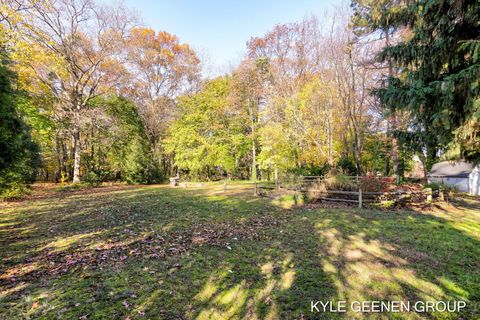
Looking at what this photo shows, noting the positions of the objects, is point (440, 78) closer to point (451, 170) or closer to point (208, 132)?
point (451, 170)

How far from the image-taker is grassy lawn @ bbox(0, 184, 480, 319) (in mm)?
3037

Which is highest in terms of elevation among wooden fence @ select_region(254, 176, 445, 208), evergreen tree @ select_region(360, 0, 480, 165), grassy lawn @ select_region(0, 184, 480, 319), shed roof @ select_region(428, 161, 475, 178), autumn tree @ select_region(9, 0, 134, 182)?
autumn tree @ select_region(9, 0, 134, 182)

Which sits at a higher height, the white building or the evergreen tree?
the evergreen tree

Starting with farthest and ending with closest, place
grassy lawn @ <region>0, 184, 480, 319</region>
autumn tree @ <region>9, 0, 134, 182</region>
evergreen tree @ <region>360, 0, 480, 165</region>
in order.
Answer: autumn tree @ <region>9, 0, 134, 182</region> < evergreen tree @ <region>360, 0, 480, 165</region> < grassy lawn @ <region>0, 184, 480, 319</region>

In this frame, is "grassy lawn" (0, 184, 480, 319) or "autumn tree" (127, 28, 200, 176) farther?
"autumn tree" (127, 28, 200, 176)

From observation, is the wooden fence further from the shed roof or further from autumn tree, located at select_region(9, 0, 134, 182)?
autumn tree, located at select_region(9, 0, 134, 182)

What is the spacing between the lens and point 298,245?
5.34m

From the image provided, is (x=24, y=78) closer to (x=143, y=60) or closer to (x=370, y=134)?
(x=143, y=60)

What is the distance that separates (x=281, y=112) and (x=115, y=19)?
1548 centimetres

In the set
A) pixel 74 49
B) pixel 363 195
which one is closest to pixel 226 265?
pixel 363 195

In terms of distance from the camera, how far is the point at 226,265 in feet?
14.1

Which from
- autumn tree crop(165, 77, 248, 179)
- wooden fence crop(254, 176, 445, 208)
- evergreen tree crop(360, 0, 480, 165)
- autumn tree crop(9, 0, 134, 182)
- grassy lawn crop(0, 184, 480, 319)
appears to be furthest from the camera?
autumn tree crop(165, 77, 248, 179)

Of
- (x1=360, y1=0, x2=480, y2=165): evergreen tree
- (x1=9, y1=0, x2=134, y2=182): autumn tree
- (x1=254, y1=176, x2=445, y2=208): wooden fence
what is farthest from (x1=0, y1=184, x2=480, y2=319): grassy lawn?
(x1=9, y1=0, x2=134, y2=182): autumn tree

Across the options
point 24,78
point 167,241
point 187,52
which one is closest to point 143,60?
point 187,52
